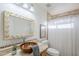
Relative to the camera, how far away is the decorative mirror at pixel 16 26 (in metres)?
1.31

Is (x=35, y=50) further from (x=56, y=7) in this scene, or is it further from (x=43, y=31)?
(x=56, y=7)

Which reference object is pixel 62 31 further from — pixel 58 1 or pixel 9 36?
pixel 9 36

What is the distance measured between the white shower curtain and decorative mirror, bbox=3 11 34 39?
28 cm

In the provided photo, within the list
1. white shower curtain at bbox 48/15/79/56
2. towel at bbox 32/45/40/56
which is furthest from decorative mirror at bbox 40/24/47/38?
towel at bbox 32/45/40/56

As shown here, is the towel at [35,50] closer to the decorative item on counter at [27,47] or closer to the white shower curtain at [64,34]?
the decorative item on counter at [27,47]

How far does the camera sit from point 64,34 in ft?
4.46

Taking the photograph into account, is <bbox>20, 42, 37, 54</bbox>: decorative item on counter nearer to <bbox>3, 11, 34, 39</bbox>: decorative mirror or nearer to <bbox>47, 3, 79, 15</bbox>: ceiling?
<bbox>3, 11, 34, 39</bbox>: decorative mirror

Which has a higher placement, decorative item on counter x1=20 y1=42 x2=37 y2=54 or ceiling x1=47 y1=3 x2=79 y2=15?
ceiling x1=47 y1=3 x2=79 y2=15

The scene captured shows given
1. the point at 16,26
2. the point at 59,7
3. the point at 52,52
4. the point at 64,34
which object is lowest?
the point at 52,52

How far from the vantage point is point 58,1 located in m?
1.40

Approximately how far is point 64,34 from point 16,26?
0.64 metres

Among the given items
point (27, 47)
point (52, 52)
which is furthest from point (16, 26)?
point (52, 52)

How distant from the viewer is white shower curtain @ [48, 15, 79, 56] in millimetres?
1332

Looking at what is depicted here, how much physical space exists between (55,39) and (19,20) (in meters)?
0.54
